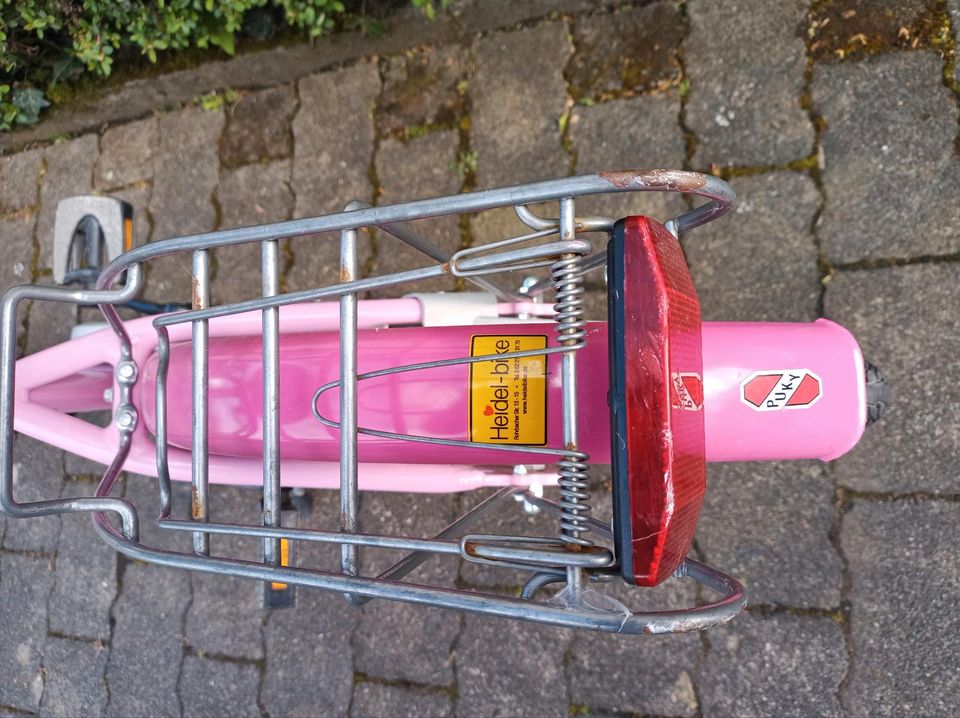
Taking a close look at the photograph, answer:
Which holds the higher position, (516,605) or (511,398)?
(511,398)

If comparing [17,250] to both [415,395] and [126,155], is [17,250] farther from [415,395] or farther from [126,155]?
[415,395]

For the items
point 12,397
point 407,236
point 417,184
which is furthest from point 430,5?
point 12,397

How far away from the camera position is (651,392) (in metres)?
0.81

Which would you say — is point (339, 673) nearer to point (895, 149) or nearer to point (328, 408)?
point (328, 408)

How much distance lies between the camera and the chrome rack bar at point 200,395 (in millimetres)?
1004

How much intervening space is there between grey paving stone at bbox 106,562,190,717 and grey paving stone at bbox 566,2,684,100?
1874mm

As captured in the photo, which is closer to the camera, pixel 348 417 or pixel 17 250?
pixel 348 417

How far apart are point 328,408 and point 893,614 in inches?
57.1

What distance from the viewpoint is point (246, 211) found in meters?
2.01

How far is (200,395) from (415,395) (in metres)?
0.34

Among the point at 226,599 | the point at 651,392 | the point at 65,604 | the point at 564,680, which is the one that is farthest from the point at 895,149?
the point at 65,604

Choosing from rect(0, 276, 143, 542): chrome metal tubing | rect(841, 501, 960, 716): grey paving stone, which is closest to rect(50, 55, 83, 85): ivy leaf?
rect(0, 276, 143, 542): chrome metal tubing

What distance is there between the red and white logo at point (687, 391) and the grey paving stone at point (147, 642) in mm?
1656

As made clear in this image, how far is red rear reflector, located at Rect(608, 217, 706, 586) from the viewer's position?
814 millimetres
